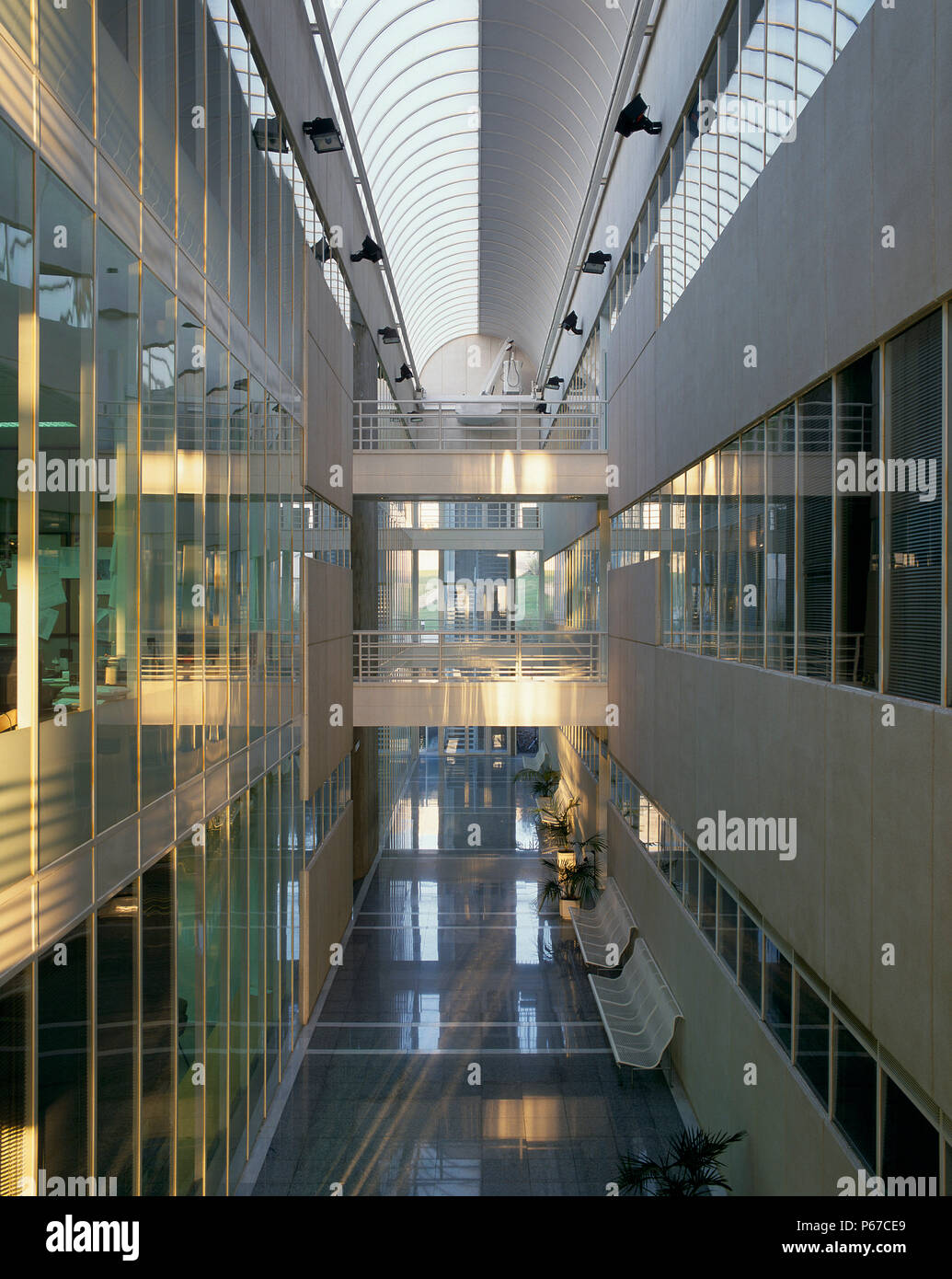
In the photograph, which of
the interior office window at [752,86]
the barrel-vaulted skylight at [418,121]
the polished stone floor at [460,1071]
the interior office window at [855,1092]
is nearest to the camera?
the interior office window at [855,1092]

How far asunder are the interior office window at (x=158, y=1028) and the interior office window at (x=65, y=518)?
5.04 ft

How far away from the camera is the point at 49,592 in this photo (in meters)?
4.59

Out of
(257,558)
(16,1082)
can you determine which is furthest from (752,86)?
(16,1082)

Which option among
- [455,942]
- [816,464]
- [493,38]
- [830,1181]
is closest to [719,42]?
[816,464]

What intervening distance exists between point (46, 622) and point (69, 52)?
9.90 feet

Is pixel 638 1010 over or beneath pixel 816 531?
beneath

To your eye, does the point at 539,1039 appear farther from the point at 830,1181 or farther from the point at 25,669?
the point at 25,669

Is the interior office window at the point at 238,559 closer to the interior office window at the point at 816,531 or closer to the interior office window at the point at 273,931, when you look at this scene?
the interior office window at the point at 273,931

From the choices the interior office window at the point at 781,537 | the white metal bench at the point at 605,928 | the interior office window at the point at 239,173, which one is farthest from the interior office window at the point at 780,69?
the white metal bench at the point at 605,928

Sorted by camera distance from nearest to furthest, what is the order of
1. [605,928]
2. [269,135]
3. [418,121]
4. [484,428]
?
[269,135] → [605,928] → [484,428] → [418,121]

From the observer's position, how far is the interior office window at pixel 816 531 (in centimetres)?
643

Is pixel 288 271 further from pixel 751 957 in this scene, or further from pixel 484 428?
pixel 751 957

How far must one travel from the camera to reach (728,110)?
30.1 ft

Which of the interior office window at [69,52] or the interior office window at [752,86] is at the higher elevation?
the interior office window at [752,86]
